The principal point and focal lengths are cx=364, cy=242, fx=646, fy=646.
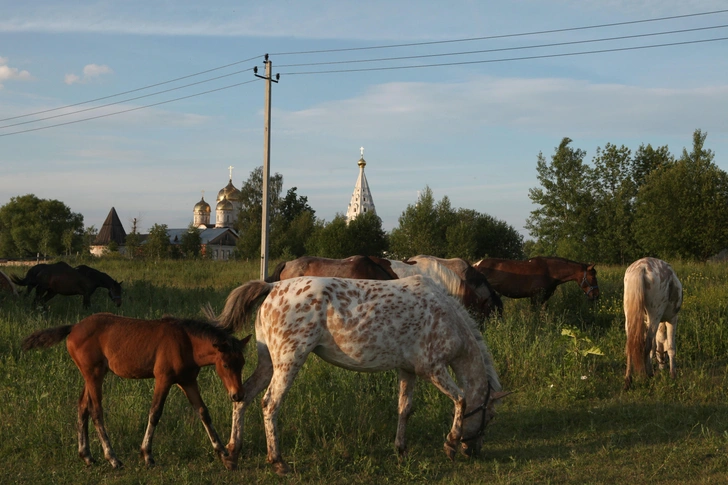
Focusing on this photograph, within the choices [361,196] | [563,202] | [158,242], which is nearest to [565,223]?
[563,202]

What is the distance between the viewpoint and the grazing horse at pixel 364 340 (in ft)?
17.9

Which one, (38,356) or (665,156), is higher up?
(665,156)

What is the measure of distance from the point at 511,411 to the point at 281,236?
193 ft

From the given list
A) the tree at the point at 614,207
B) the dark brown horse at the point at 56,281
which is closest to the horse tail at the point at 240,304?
the dark brown horse at the point at 56,281

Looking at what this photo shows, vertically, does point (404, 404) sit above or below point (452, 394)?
below

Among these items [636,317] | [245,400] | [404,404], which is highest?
[636,317]

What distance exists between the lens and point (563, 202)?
2224 inches

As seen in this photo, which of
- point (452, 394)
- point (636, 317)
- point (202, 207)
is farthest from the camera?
point (202, 207)

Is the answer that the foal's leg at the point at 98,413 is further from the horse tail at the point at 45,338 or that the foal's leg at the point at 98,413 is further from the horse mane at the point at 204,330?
the horse mane at the point at 204,330

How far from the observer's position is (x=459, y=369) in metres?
5.98

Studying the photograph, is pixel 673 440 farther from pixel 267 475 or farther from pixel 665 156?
pixel 665 156

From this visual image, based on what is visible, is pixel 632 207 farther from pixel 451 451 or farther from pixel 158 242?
pixel 451 451

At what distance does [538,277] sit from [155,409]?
10.4m

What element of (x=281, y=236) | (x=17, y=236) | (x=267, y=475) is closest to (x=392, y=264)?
(x=267, y=475)
